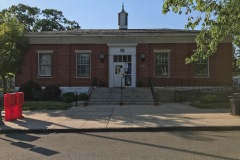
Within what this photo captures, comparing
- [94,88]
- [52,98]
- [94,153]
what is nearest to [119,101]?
[94,88]

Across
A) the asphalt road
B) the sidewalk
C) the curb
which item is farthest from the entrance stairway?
the asphalt road

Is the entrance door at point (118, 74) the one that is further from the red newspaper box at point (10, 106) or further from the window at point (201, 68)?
the red newspaper box at point (10, 106)

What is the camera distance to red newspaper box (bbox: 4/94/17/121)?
15.5 metres

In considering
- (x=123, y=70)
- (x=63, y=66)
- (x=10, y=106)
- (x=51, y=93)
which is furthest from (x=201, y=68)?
(x=10, y=106)

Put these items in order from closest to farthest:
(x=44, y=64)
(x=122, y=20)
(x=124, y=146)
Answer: (x=124, y=146) → (x=44, y=64) → (x=122, y=20)

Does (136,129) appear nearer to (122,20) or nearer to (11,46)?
(11,46)

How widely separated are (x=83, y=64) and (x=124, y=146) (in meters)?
21.3

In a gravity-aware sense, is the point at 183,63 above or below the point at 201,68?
above

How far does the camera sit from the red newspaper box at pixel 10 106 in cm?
Result: 1548

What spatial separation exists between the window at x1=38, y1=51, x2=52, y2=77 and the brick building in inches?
8.3

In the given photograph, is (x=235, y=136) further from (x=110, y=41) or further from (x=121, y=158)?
(x=110, y=41)

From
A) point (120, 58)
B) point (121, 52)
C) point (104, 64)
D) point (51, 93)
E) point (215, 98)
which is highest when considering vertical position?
point (121, 52)

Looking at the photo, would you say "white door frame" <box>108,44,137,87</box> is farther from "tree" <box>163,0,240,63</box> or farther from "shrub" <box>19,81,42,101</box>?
"tree" <box>163,0,240,63</box>

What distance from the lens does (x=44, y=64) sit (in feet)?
102
